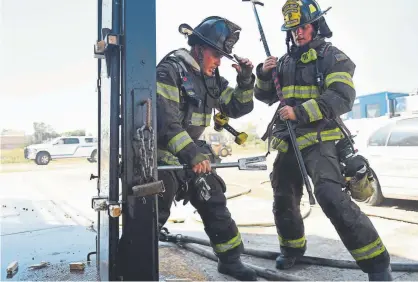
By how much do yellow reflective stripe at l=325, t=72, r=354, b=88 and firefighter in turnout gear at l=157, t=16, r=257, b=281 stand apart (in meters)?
0.61

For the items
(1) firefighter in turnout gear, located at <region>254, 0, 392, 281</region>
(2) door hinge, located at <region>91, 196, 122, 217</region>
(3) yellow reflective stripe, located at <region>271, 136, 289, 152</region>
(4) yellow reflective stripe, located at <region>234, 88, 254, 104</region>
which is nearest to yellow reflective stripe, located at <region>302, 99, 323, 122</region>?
(1) firefighter in turnout gear, located at <region>254, 0, 392, 281</region>

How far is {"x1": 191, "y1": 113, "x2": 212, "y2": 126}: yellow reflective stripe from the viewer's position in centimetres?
300

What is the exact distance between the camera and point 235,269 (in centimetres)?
310

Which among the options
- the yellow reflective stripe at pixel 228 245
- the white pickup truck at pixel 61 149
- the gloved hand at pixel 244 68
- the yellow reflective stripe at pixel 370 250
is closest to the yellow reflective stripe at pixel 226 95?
the gloved hand at pixel 244 68

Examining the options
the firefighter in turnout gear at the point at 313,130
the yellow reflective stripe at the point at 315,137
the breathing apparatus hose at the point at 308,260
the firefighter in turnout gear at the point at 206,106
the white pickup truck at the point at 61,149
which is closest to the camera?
the firefighter in turnout gear at the point at 313,130

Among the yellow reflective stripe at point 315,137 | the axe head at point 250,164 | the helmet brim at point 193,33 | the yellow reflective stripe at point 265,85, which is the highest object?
the helmet brim at point 193,33

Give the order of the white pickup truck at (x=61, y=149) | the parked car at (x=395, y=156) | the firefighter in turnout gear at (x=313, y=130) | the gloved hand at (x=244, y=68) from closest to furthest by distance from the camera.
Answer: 1. the firefighter in turnout gear at (x=313, y=130)
2. the gloved hand at (x=244, y=68)
3. the parked car at (x=395, y=156)
4. the white pickup truck at (x=61, y=149)

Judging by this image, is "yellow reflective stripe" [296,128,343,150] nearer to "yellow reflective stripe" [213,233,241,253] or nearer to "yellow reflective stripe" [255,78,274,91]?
"yellow reflective stripe" [255,78,274,91]

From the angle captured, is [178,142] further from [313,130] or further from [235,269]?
[235,269]

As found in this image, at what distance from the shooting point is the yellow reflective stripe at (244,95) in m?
3.24

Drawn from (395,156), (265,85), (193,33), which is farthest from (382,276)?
(395,156)

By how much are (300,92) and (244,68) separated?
1.62 feet

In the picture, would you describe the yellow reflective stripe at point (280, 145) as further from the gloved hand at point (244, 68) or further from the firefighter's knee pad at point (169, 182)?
the firefighter's knee pad at point (169, 182)

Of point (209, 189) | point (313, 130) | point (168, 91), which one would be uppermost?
point (168, 91)
